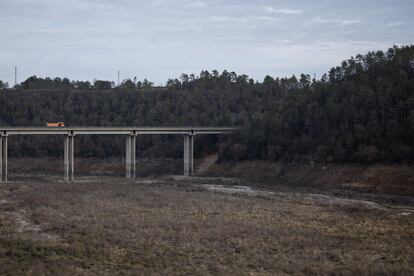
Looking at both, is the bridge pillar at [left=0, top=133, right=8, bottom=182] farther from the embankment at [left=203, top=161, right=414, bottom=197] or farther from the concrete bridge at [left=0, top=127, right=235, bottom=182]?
the embankment at [left=203, top=161, right=414, bottom=197]

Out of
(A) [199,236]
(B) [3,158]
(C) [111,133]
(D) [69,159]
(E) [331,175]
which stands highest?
(C) [111,133]

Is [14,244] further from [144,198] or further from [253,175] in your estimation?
[253,175]

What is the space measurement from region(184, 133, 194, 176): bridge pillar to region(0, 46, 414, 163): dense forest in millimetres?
5740

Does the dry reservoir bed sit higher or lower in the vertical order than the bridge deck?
lower

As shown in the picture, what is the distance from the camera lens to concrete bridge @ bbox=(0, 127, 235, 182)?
298 ft

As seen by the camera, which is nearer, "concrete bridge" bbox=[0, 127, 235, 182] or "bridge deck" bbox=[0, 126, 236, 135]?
"concrete bridge" bbox=[0, 127, 235, 182]

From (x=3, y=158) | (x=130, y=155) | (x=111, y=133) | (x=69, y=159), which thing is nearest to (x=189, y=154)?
(x=130, y=155)

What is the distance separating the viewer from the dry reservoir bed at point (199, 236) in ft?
97.2

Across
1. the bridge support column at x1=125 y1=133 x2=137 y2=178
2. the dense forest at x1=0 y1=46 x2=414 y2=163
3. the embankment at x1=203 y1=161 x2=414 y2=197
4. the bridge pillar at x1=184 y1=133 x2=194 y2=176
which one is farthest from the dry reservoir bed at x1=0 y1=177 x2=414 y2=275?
the bridge pillar at x1=184 y1=133 x2=194 y2=176

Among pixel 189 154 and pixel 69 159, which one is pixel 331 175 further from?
pixel 69 159

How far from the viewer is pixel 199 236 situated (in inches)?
1497

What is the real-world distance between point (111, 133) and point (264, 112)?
31.6 meters

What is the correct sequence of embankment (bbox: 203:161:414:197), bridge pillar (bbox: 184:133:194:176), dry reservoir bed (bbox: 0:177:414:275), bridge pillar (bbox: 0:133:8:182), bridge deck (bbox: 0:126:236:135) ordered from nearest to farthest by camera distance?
1. dry reservoir bed (bbox: 0:177:414:275)
2. embankment (bbox: 203:161:414:197)
3. bridge pillar (bbox: 0:133:8:182)
4. bridge deck (bbox: 0:126:236:135)
5. bridge pillar (bbox: 184:133:194:176)

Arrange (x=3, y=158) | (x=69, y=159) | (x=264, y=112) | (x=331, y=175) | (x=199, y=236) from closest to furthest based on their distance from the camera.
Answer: (x=199, y=236), (x=331, y=175), (x=3, y=158), (x=69, y=159), (x=264, y=112)
